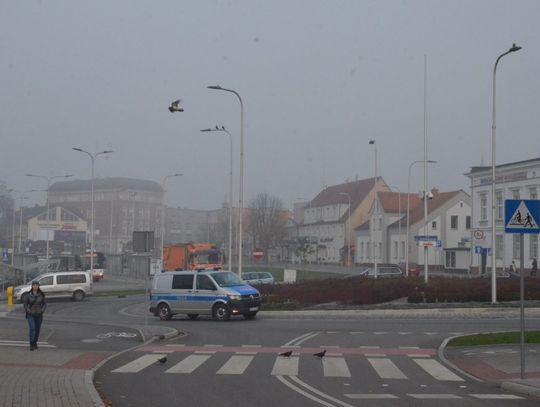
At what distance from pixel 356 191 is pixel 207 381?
346 feet

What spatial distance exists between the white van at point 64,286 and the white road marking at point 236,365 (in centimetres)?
3093

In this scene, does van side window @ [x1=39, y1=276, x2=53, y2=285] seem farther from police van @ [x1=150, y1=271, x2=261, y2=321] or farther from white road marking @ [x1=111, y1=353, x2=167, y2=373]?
white road marking @ [x1=111, y1=353, x2=167, y2=373]

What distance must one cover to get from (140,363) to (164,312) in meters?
14.2

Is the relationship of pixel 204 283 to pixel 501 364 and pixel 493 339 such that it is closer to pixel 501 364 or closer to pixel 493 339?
pixel 493 339

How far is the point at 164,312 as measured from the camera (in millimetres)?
30062

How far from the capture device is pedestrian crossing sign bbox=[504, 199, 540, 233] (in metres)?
13.9

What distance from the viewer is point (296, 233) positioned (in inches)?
5054

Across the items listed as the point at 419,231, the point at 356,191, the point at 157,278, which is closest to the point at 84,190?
the point at 356,191

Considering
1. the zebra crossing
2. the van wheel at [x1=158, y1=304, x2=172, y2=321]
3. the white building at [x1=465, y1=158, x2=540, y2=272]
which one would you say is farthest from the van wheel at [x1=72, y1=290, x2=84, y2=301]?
the white building at [x1=465, y1=158, x2=540, y2=272]

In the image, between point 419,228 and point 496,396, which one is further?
point 419,228

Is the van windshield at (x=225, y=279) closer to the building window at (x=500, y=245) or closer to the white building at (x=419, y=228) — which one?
the building window at (x=500, y=245)

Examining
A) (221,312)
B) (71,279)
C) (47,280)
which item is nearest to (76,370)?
(221,312)

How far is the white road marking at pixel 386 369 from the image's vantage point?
14188 mm

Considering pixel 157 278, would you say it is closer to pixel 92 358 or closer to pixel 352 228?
pixel 92 358
